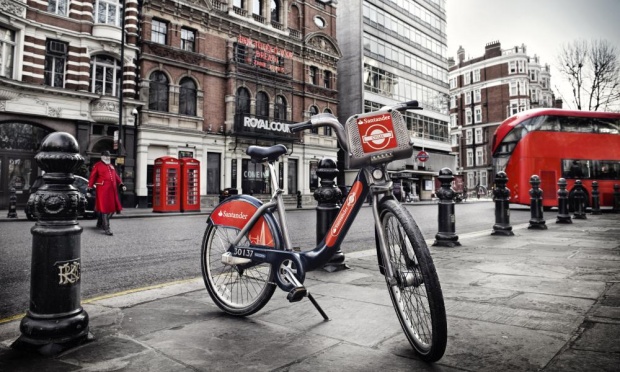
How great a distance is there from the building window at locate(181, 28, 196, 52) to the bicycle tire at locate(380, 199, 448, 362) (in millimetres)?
25869

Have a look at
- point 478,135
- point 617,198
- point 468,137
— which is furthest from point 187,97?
point 468,137

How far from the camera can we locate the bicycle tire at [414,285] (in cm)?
197

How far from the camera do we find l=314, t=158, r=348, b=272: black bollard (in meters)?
4.65

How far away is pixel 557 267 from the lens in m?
4.73

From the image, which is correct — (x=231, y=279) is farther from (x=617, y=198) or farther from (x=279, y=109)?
(x=279, y=109)

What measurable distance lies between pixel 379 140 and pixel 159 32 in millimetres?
25354

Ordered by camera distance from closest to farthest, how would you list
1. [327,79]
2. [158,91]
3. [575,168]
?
[575,168], [158,91], [327,79]

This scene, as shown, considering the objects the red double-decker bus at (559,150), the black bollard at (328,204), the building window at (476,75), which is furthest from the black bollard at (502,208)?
the building window at (476,75)

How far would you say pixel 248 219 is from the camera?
3.09 m

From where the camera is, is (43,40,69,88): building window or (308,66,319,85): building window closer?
(43,40,69,88): building window

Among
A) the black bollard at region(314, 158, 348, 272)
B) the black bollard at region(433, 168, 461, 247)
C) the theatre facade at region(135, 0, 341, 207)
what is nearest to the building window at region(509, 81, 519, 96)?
the theatre facade at region(135, 0, 341, 207)

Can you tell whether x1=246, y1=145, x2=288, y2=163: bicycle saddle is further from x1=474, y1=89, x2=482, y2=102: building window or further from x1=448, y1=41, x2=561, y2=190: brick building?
x1=474, y1=89, x2=482, y2=102: building window

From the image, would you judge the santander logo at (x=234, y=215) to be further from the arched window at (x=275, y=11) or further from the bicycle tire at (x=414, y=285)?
the arched window at (x=275, y=11)

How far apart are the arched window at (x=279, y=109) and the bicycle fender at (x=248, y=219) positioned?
26.6 metres
